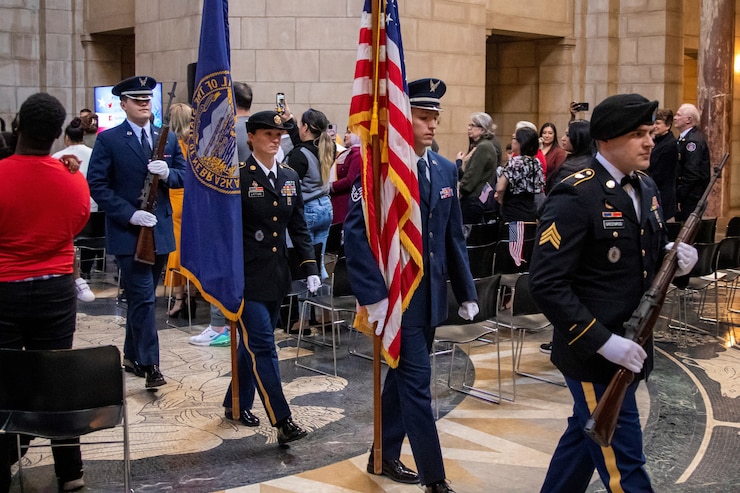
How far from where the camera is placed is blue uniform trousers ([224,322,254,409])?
5.79 metres

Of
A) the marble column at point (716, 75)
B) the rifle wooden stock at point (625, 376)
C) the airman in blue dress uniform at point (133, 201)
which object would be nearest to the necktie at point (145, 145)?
the airman in blue dress uniform at point (133, 201)

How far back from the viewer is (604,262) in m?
3.57

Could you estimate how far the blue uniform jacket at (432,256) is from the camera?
4.68 meters

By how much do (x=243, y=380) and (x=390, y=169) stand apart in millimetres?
1968

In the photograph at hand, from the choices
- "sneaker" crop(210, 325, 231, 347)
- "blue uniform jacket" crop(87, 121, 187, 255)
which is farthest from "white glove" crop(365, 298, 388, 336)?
"sneaker" crop(210, 325, 231, 347)

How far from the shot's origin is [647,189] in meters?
3.73

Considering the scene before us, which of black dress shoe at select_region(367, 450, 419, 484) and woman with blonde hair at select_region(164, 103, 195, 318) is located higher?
woman with blonde hair at select_region(164, 103, 195, 318)

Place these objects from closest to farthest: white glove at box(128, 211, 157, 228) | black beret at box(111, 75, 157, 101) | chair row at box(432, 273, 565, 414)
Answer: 1. chair row at box(432, 273, 565, 414)
2. white glove at box(128, 211, 157, 228)
3. black beret at box(111, 75, 157, 101)

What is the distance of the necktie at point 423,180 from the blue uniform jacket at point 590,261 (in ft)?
4.03

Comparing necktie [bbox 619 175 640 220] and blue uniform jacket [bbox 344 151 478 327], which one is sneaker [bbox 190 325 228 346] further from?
necktie [bbox 619 175 640 220]

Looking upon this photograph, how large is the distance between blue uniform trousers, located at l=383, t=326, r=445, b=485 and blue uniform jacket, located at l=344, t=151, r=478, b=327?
0.10 m

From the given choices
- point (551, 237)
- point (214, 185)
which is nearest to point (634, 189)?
point (551, 237)

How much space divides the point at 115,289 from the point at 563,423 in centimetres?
635

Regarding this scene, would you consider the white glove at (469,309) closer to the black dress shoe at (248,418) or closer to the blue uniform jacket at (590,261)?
the blue uniform jacket at (590,261)
